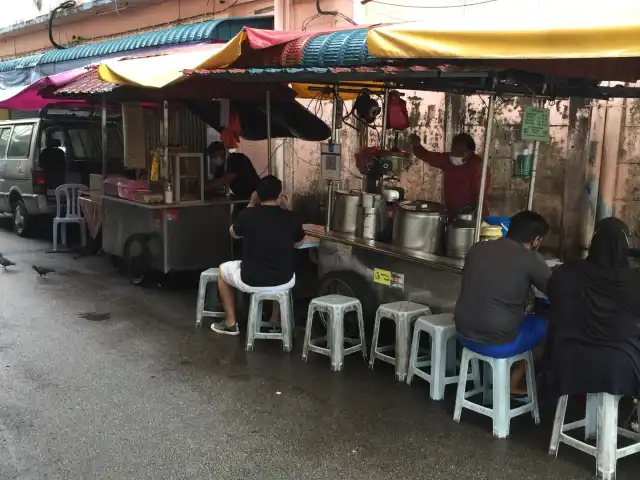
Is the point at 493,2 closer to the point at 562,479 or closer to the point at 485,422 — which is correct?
the point at 485,422

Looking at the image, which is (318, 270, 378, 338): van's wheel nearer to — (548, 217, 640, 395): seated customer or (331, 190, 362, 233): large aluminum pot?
(331, 190, 362, 233): large aluminum pot

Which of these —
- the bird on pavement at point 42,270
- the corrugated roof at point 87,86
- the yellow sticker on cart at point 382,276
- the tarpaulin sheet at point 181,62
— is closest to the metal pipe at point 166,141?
the corrugated roof at point 87,86

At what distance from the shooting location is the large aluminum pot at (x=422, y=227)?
506 centimetres

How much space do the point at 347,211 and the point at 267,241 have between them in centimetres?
83

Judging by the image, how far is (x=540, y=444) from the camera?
387 centimetres

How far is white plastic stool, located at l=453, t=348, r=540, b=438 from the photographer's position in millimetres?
3926

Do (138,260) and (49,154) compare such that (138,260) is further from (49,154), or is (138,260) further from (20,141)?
(20,141)

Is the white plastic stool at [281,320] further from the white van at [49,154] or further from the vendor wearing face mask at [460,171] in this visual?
the white van at [49,154]

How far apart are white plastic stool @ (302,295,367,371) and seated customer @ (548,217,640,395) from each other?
1823 mm

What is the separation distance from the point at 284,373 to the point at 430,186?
4157mm

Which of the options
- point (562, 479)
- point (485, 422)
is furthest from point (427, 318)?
point (562, 479)

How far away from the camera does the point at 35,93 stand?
8.89 metres

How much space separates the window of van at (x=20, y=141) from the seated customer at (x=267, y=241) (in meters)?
6.46

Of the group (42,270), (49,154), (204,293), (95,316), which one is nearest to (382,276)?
(204,293)
